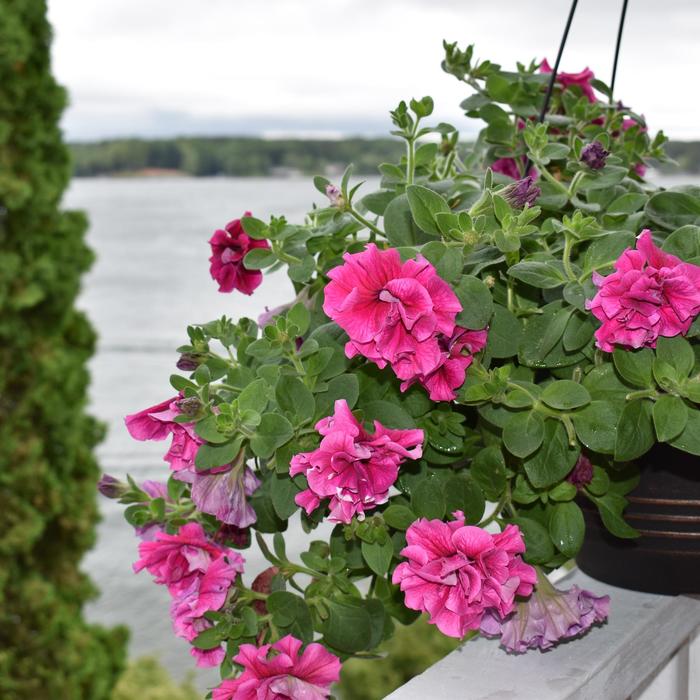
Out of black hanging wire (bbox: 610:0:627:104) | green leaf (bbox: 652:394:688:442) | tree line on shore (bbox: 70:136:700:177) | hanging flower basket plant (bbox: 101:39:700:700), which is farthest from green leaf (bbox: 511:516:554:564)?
tree line on shore (bbox: 70:136:700:177)

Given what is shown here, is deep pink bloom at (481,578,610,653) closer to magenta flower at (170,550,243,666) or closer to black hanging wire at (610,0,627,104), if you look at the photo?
magenta flower at (170,550,243,666)

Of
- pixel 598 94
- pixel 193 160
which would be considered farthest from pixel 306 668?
pixel 193 160

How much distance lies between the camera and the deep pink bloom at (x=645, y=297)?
1.53 ft

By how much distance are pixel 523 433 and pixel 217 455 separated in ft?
0.58

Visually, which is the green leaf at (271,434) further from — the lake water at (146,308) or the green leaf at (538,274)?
the lake water at (146,308)

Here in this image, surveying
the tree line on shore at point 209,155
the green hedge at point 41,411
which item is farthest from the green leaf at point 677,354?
the tree line on shore at point 209,155

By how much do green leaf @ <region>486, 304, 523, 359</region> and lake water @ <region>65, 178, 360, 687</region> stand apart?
18.7 inches

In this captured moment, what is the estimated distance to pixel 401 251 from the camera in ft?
1.60

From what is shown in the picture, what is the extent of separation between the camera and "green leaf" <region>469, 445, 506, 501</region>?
54 cm

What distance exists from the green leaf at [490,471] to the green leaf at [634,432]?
0.25ft

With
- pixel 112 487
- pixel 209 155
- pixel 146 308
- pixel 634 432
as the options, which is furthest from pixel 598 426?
pixel 146 308

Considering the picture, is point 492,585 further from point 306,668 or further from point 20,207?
point 20,207

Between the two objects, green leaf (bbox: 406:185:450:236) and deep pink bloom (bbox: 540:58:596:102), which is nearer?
green leaf (bbox: 406:185:450:236)

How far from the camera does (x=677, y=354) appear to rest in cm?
50
